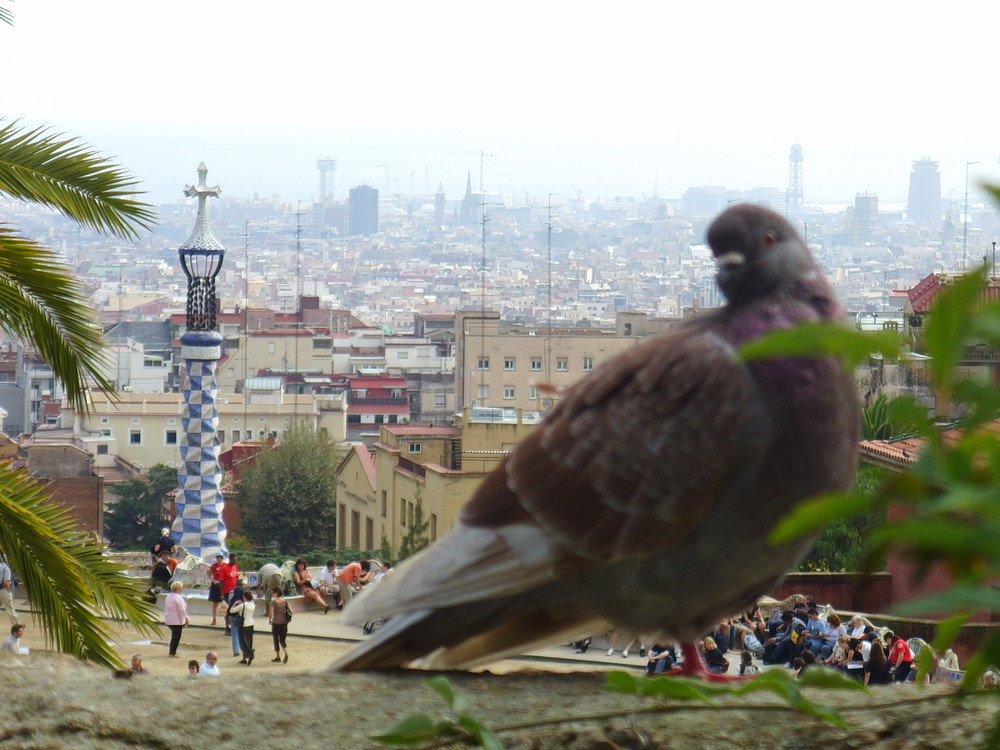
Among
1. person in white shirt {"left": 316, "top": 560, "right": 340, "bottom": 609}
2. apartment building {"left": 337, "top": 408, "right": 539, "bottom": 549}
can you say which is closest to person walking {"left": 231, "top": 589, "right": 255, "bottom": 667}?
person in white shirt {"left": 316, "top": 560, "right": 340, "bottom": 609}

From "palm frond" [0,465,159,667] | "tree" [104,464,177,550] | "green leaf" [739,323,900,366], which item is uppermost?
"green leaf" [739,323,900,366]

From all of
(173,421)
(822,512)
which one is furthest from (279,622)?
(173,421)

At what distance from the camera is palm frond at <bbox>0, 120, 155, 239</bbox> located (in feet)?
16.9

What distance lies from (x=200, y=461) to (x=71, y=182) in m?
18.2

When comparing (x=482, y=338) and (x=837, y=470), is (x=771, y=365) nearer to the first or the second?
(x=837, y=470)

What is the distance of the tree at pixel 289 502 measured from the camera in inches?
1396

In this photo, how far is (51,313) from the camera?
203 inches

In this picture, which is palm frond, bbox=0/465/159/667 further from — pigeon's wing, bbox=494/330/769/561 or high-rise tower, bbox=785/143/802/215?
high-rise tower, bbox=785/143/802/215

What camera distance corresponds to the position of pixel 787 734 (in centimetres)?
195

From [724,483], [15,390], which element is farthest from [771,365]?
[15,390]

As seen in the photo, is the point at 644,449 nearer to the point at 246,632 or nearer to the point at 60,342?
the point at 60,342

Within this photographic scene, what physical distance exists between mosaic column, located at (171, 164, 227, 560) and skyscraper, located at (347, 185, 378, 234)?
502 feet

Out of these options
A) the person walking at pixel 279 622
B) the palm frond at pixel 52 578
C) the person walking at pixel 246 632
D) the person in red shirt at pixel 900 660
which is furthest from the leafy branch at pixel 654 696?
the person walking at pixel 246 632

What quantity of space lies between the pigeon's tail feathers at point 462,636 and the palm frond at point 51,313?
116 inches
